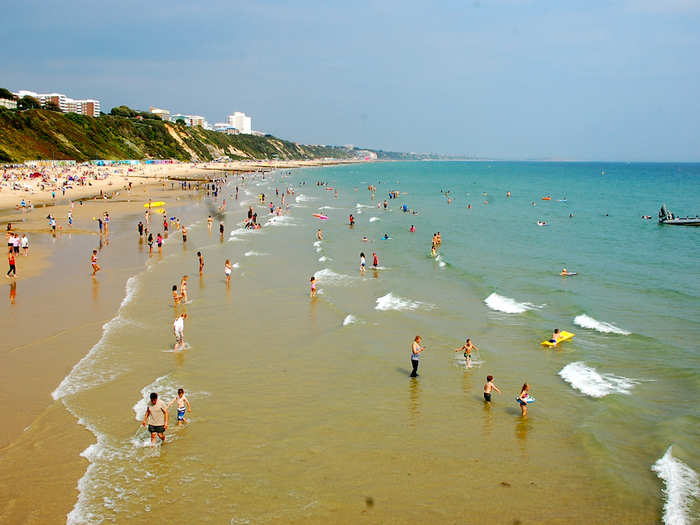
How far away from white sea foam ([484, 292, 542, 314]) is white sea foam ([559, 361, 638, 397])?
18.3 ft

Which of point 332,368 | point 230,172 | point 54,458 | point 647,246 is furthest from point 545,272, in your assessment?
point 230,172

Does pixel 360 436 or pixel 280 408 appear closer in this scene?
pixel 360 436

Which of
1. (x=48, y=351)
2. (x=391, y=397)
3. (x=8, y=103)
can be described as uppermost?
(x=8, y=103)

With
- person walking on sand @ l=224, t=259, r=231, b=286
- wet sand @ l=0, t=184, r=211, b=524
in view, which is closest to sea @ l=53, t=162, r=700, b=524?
wet sand @ l=0, t=184, r=211, b=524

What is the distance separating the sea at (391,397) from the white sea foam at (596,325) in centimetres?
12

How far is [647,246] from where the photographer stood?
123 feet

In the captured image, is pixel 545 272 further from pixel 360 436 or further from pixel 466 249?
pixel 360 436

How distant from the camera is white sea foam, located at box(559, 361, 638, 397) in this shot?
13.3 m

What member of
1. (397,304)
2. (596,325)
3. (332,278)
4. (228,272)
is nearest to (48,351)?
(228,272)

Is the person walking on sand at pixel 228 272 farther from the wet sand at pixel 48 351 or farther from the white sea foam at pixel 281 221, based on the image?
the white sea foam at pixel 281 221

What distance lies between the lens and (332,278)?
25109mm

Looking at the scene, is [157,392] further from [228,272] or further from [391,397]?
[228,272]

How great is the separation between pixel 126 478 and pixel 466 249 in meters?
29.0

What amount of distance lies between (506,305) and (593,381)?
24.1 feet
